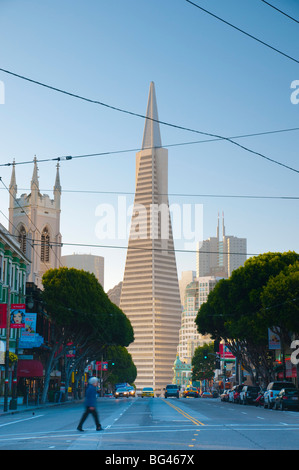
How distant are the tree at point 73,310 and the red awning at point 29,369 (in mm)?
2504

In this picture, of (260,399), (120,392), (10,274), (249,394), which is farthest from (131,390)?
(260,399)

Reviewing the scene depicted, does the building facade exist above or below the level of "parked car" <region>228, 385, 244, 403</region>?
above

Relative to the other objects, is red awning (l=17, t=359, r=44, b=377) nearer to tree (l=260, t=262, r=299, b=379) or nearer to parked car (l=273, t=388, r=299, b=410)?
tree (l=260, t=262, r=299, b=379)

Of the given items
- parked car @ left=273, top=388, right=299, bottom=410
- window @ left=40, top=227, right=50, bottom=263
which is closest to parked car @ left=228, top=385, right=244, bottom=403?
parked car @ left=273, top=388, right=299, bottom=410

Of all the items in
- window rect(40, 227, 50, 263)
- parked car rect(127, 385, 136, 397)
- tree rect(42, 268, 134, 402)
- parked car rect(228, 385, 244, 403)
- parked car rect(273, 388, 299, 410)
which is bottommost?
parked car rect(127, 385, 136, 397)

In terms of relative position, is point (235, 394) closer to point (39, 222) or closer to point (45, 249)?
point (45, 249)

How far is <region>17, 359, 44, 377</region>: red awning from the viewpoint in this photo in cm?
6382

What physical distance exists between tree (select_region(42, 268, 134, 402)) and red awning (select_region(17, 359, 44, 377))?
8.22 ft

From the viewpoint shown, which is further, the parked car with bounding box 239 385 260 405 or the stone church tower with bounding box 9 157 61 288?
the stone church tower with bounding box 9 157 61 288

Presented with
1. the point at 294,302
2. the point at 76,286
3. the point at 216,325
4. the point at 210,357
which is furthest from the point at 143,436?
the point at 210,357

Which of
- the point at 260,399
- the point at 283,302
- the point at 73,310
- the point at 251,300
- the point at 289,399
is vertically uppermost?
the point at 251,300

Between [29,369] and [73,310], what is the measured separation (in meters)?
7.22

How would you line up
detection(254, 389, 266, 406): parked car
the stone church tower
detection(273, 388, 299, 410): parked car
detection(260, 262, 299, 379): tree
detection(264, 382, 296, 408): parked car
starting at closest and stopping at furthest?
detection(273, 388, 299, 410): parked car < detection(264, 382, 296, 408): parked car < detection(254, 389, 266, 406): parked car < detection(260, 262, 299, 379): tree < the stone church tower

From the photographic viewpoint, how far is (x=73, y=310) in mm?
67688
